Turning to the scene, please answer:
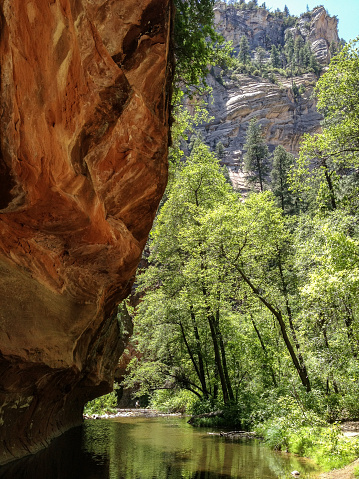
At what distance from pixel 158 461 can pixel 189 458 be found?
3.35ft

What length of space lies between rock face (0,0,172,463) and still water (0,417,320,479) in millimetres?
1230

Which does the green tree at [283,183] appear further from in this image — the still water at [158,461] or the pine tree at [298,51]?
the pine tree at [298,51]

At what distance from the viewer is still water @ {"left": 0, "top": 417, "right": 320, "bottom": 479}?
955cm

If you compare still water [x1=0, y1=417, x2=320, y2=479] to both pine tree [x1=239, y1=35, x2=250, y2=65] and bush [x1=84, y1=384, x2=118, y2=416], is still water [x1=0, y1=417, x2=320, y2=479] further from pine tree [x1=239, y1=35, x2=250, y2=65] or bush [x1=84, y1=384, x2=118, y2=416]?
pine tree [x1=239, y1=35, x2=250, y2=65]

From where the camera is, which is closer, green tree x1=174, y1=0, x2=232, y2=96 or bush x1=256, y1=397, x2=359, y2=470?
bush x1=256, y1=397, x2=359, y2=470

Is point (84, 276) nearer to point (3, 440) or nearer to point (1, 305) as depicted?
point (1, 305)

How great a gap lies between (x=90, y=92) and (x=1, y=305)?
4514mm

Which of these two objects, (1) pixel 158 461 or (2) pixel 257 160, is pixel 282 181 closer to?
(2) pixel 257 160

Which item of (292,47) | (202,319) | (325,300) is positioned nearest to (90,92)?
(325,300)

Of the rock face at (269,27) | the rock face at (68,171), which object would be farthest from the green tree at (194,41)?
the rock face at (269,27)

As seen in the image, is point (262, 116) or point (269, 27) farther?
point (269, 27)

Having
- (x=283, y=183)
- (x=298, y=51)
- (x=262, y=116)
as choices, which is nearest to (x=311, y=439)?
(x=283, y=183)

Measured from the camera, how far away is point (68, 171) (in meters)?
6.77

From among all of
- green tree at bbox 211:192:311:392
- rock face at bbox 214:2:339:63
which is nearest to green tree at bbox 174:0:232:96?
green tree at bbox 211:192:311:392
